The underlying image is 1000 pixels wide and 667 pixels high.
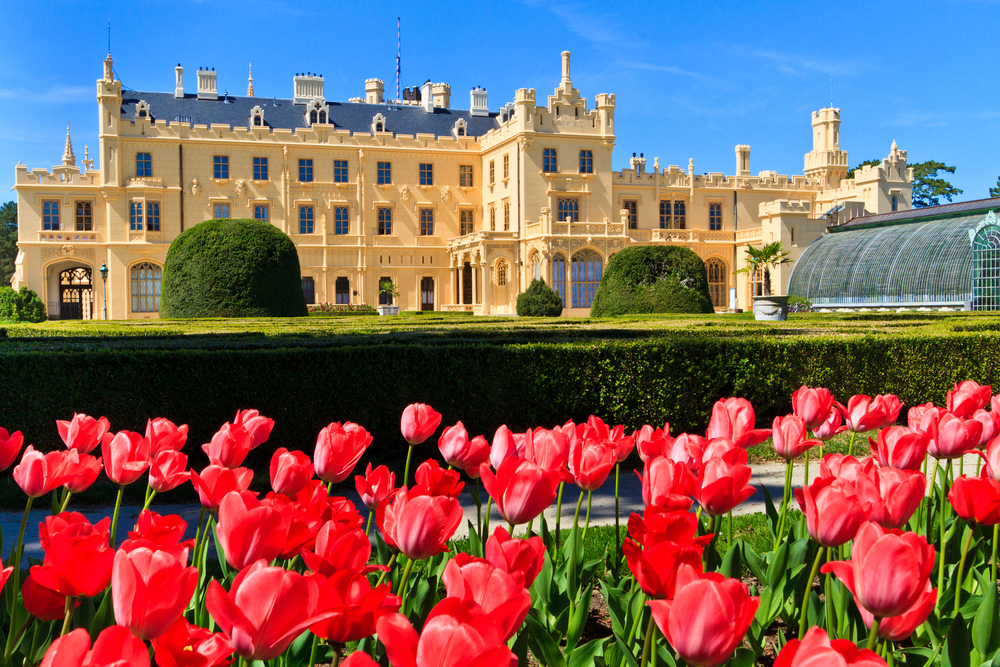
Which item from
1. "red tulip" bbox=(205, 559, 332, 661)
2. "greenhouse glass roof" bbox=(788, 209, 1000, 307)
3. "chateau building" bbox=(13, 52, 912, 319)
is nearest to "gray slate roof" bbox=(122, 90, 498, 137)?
"chateau building" bbox=(13, 52, 912, 319)

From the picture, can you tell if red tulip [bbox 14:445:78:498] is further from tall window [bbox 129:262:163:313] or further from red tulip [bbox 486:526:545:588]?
tall window [bbox 129:262:163:313]

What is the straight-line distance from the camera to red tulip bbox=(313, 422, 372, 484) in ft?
7.44

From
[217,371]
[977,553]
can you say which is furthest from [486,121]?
[977,553]

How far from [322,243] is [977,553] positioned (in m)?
40.5

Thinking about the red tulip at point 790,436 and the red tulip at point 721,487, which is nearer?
the red tulip at point 721,487

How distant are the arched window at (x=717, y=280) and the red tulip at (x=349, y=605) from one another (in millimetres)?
43926

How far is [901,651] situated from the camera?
6.23 ft

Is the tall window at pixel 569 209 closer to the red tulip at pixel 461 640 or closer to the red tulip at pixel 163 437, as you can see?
the red tulip at pixel 163 437

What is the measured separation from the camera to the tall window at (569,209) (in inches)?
1614

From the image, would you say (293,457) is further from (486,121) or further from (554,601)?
(486,121)

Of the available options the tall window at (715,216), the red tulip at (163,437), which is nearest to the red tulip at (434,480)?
the red tulip at (163,437)

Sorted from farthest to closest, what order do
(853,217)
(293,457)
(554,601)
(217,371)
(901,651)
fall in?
(853,217)
(217,371)
(554,601)
(293,457)
(901,651)

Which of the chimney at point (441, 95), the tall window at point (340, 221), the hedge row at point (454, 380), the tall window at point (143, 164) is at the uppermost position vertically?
the chimney at point (441, 95)

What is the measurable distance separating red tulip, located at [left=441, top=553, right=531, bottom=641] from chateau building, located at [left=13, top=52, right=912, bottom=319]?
36252 millimetres
